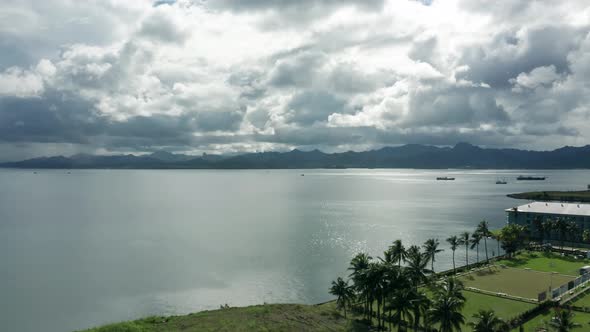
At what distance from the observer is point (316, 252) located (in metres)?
A: 122

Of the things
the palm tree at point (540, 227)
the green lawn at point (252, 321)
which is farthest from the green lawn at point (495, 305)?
the palm tree at point (540, 227)

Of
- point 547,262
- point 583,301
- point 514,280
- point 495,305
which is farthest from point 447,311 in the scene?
point 547,262

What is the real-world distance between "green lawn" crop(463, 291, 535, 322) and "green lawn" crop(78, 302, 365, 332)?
2130 cm

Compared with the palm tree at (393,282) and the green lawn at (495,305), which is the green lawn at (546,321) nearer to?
the green lawn at (495,305)

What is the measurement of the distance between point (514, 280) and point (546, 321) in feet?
88.7

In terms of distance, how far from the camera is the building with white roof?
128 meters

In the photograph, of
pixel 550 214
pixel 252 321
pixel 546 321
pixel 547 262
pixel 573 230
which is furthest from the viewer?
pixel 550 214

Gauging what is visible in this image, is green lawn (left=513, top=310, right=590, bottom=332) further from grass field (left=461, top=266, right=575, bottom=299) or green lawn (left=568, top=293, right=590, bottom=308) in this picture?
grass field (left=461, top=266, right=575, bottom=299)

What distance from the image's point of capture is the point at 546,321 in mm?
59656

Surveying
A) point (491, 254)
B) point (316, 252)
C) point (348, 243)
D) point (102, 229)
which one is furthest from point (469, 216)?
point (102, 229)

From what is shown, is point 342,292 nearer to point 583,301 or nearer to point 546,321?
point 546,321

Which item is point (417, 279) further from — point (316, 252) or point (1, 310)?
point (1, 310)

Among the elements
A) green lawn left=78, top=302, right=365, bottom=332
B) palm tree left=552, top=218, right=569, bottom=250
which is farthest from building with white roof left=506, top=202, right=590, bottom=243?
green lawn left=78, top=302, right=365, bottom=332

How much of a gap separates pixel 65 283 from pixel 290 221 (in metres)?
103
